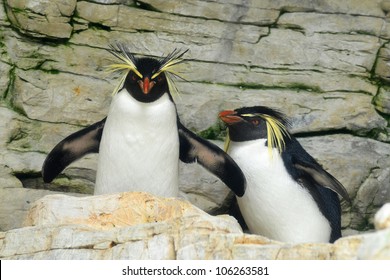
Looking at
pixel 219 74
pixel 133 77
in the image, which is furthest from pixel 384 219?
pixel 219 74

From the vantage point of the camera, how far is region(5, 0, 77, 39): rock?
200 inches

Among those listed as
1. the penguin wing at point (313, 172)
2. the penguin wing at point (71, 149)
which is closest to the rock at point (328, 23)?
the penguin wing at point (313, 172)

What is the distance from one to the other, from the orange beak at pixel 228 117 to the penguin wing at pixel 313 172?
29 cm

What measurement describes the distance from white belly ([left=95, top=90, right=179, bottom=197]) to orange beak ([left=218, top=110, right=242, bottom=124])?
0.82 ft

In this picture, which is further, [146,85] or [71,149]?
[71,149]

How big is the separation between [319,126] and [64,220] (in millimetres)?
1657

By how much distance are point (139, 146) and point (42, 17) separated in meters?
0.89

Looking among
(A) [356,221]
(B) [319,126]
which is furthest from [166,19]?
(A) [356,221]

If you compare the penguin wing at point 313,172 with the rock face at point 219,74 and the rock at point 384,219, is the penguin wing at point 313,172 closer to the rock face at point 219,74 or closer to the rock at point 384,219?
the rock face at point 219,74

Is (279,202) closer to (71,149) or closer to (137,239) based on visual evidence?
(71,149)

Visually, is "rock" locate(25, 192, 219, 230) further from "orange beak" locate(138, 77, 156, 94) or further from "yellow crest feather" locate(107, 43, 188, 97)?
"yellow crest feather" locate(107, 43, 188, 97)

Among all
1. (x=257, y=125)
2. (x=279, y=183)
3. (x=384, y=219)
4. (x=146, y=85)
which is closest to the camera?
(x=384, y=219)

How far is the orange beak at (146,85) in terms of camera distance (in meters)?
4.47

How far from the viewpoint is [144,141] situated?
15.1 ft
